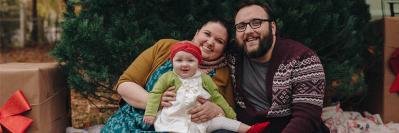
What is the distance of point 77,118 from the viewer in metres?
4.49

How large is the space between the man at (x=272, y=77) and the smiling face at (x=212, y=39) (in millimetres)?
86

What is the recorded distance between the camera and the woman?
2746mm

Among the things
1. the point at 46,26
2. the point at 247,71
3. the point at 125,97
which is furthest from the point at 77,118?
the point at 46,26

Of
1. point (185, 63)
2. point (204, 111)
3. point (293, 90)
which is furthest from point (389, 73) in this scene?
point (185, 63)

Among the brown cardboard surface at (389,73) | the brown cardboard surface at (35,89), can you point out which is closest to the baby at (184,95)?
the brown cardboard surface at (35,89)

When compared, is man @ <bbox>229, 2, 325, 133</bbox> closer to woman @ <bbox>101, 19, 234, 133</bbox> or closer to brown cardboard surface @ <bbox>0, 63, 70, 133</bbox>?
woman @ <bbox>101, 19, 234, 133</bbox>

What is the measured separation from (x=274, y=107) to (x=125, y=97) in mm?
811

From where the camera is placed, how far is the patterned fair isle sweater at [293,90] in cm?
257

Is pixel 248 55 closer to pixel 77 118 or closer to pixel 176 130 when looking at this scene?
pixel 176 130

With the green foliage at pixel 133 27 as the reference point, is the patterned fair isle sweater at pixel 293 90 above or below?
below

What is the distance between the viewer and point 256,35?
271 centimetres

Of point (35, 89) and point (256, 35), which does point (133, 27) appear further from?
point (256, 35)

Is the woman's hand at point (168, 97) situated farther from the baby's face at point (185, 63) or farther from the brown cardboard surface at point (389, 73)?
the brown cardboard surface at point (389, 73)

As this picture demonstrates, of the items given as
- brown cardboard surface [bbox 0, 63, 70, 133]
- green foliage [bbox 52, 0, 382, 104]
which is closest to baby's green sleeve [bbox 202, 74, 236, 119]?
green foliage [bbox 52, 0, 382, 104]
